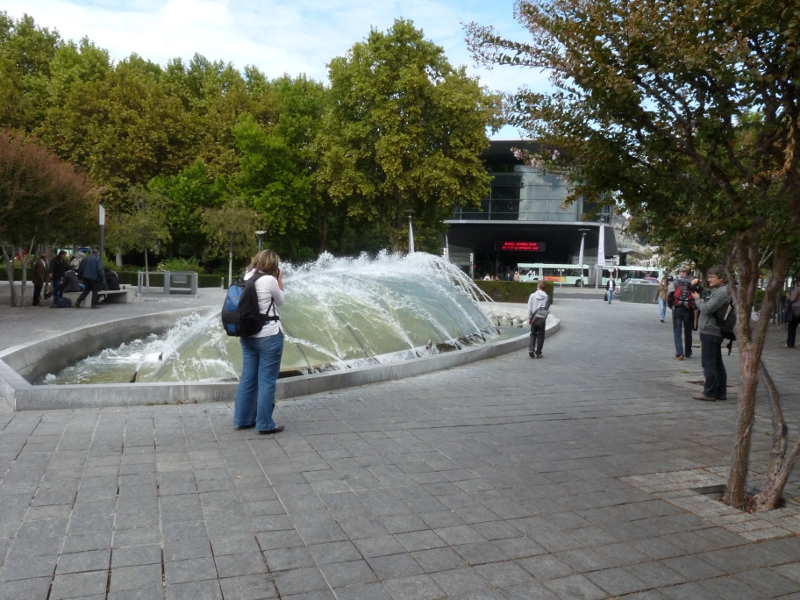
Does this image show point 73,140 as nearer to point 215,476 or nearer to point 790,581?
point 215,476

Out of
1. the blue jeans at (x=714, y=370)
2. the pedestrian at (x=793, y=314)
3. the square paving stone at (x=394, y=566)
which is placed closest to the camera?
the square paving stone at (x=394, y=566)

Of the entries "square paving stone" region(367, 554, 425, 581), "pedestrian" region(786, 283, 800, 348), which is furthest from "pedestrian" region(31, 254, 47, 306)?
"pedestrian" region(786, 283, 800, 348)

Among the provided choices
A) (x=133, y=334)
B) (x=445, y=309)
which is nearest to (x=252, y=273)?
(x=445, y=309)

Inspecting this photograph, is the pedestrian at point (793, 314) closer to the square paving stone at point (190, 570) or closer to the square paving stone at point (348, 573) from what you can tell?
the square paving stone at point (348, 573)

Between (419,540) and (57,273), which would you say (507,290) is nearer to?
(57,273)

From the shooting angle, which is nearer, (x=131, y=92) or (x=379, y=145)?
(x=379, y=145)

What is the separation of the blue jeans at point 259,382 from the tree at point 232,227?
34.0 meters

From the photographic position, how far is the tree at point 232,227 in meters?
40.7

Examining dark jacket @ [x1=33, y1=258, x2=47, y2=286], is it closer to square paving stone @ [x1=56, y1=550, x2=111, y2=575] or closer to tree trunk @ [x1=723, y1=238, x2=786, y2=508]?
square paving stone @ [x1=56, y1=550, x2=111, y2=575]

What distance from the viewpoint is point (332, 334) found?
10961 mm

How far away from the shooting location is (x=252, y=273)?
22.2 feet

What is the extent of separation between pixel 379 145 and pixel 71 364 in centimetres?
2941

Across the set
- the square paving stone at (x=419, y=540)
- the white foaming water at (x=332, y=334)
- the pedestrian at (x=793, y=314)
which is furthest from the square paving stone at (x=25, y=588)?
the pedestrian at (x=793, y=314)

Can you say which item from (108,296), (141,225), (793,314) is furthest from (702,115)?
(141,225)
